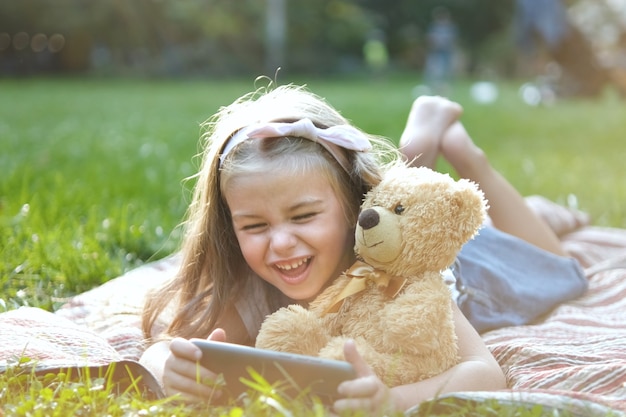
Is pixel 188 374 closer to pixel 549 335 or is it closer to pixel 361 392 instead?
pixel 361 392

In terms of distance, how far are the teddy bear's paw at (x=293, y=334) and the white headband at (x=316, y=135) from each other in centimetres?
44

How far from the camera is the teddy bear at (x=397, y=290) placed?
1.85 meters

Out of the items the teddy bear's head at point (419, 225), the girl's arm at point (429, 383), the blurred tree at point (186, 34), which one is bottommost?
the girl's arm at point (429, 383)

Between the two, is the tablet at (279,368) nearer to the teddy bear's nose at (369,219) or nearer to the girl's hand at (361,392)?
the girl's hand at (361,392)

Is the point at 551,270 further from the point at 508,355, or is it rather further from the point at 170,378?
the point at 170,378

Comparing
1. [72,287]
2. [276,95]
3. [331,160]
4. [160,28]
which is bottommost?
[72,287]

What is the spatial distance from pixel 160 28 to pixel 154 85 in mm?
6412

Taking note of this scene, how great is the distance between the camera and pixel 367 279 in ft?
6.55

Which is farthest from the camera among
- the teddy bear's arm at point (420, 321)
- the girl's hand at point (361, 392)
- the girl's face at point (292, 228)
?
the girl's face at point (292, 228)

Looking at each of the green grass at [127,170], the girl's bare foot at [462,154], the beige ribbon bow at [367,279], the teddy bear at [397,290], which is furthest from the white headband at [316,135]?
the girl's bare foot at [462,154]

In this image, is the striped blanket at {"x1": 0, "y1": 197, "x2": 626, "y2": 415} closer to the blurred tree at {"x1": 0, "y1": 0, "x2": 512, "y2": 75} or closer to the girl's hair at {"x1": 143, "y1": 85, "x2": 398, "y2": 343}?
the girl's hair at {"x1": 143, "y1": 85, "x2": 398, "y2": 343}

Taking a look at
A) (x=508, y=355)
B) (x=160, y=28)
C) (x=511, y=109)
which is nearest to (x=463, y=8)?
(x=160, y=28)

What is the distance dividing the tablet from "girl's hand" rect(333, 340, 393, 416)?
2 cm

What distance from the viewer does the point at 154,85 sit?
59.3ft
